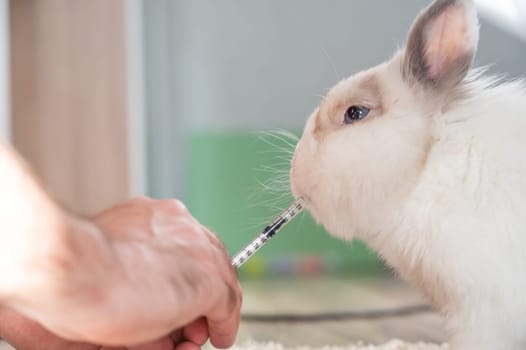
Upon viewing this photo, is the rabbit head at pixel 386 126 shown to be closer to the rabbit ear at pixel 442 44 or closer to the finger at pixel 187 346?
the rabbit ear at pixel 442 44

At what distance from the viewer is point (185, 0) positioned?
2812 mm

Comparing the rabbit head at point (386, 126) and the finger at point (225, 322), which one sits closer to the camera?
the finger at point (225, 322)

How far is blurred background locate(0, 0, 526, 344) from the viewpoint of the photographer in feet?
7.64

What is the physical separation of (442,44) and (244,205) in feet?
→ 6.07

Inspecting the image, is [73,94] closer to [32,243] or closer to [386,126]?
[386,126]

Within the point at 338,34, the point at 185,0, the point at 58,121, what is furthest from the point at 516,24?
the point at 58,121

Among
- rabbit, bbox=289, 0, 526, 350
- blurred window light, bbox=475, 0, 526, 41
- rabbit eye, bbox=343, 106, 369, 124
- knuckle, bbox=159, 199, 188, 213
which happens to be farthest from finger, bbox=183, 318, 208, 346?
blurred window light, bbox=475, 0, 526, 41

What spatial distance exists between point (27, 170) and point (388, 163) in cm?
59

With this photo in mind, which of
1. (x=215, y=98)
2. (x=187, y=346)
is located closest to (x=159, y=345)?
(x=187, y=346)

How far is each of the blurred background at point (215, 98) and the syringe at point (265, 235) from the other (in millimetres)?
1281

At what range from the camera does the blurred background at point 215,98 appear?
91.7 inches

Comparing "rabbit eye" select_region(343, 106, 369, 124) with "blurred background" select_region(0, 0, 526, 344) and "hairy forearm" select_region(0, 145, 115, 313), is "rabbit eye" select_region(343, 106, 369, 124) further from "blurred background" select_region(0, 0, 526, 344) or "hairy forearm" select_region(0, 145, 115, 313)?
"blurred background" select_region(0, 0, 526, 344)

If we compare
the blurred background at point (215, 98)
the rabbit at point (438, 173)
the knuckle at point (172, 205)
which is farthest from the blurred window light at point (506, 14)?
the knuckle at point (172, 205)

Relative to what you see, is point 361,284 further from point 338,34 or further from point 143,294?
point 143,294
